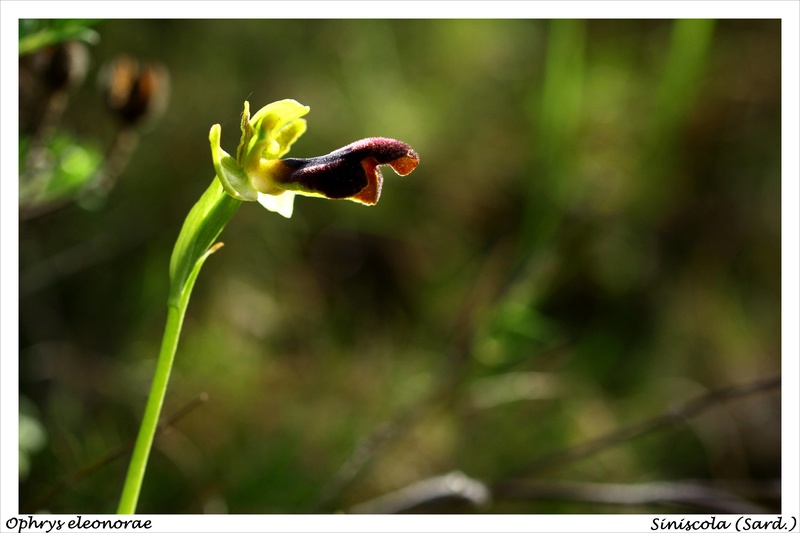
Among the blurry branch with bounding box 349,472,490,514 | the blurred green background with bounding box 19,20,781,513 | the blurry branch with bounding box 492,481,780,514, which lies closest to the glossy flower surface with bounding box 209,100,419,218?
the blurry branch with bounding box 349,472,490,514

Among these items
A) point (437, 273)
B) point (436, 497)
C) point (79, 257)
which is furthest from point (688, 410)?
point (79, 257)

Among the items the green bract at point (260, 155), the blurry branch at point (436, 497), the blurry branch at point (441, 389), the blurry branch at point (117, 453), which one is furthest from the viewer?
the blurry branch at point (441, 389)

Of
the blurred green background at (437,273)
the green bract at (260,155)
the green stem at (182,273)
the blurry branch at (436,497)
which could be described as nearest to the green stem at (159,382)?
the green stem at (182,273)

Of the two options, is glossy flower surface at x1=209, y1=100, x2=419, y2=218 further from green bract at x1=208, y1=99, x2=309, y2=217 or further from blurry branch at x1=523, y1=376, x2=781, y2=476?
blurry branch at x1=523, y1=376, x2=781, y2=476

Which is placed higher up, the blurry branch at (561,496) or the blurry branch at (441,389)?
the blurry branch at (441,389)

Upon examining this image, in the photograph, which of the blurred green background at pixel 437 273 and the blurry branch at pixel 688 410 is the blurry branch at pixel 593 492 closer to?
the blurry branch at pixel 688 410
